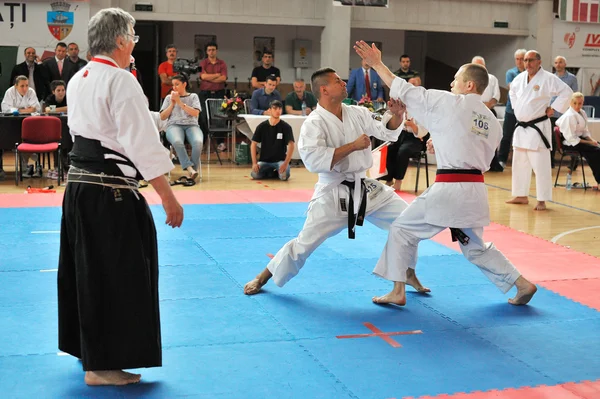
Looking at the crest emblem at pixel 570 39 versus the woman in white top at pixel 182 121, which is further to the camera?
the crest emblem at pixel 570 39

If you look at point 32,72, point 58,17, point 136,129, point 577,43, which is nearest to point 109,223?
point 136,129

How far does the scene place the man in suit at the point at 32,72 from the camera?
39.6 feet

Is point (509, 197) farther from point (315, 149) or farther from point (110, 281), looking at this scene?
point (110, 281)

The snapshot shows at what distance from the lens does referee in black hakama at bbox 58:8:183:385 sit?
10.3 feet

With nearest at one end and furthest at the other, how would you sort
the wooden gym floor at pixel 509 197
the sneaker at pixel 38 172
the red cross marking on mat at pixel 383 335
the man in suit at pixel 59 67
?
the red cross marking on mat at pixel 383 335 < the wooden gym floor at pixel 509 197 < the sneaker at pixel 38 172 < the man in suit at pixel 59 67

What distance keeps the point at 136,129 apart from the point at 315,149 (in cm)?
163

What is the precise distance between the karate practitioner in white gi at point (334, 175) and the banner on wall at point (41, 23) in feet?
31.7

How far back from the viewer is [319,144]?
14.8ft

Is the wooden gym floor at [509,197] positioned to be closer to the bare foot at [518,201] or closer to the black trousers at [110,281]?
the bare foot at [518,201]

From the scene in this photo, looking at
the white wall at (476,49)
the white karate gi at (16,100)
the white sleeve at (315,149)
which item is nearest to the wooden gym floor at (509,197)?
the white karate gi at (16,100)

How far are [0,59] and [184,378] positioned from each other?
11.4 metres

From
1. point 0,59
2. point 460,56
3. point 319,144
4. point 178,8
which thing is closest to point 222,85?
point 178,8

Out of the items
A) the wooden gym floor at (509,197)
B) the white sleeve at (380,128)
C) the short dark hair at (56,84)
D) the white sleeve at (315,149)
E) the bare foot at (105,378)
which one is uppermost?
the short dark hair at (56,84)

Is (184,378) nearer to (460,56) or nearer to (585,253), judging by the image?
(585,253)
